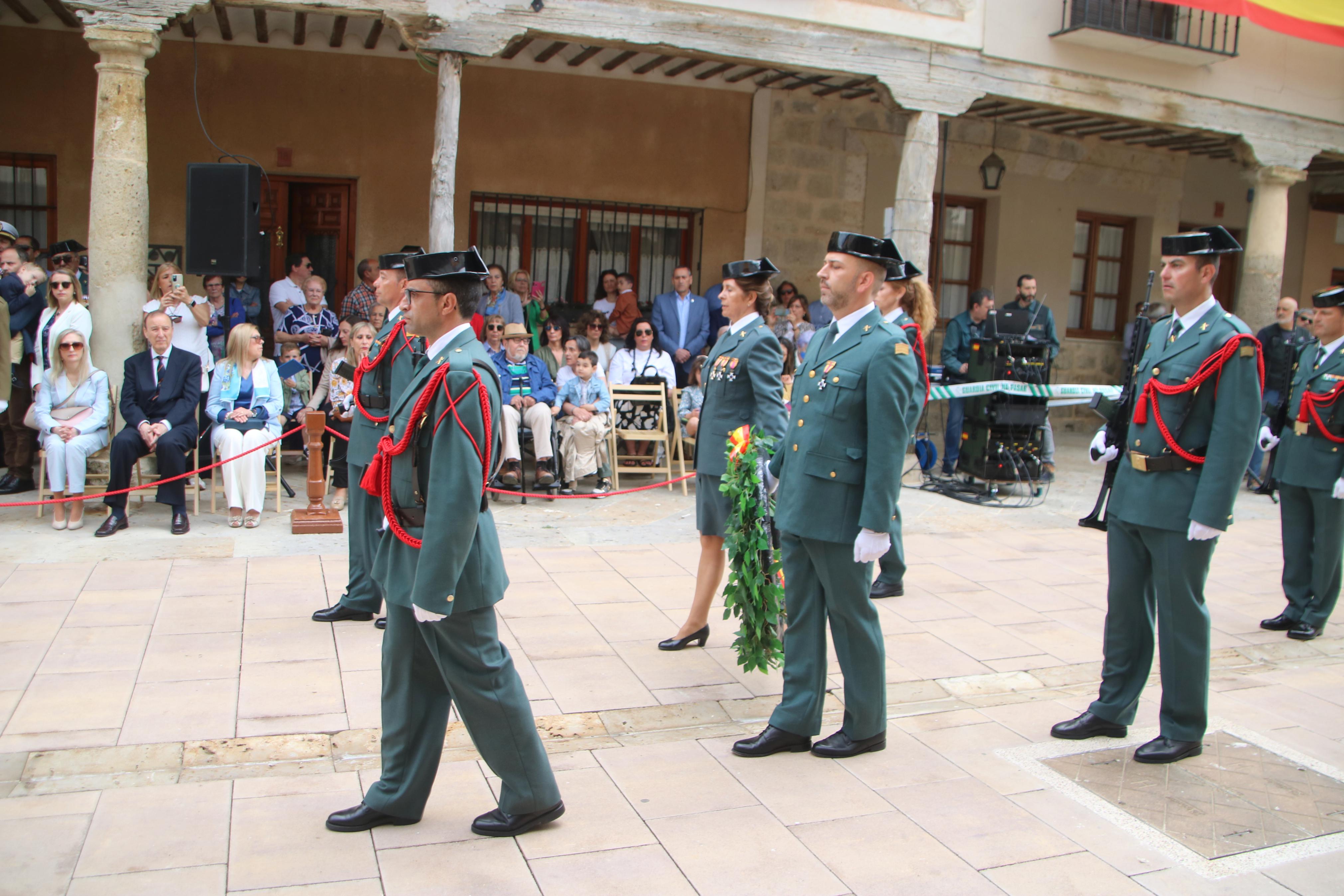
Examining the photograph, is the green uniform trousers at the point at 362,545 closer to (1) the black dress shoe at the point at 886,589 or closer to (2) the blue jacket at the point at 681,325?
(1) the black dress shoe at the point at 886,589

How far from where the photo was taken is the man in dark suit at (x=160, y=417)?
6914 mm

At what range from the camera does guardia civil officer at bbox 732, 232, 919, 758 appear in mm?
3674

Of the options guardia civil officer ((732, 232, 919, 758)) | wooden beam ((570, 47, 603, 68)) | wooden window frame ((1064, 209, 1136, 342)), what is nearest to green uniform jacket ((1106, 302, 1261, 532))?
guardia civil officer ((732, 232, 919, 758))

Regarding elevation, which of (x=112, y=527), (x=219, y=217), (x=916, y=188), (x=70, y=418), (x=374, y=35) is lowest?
(x=112, y=527)

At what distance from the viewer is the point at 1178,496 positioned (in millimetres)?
3902

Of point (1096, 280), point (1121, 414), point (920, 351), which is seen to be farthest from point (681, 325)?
point (1096, 280)

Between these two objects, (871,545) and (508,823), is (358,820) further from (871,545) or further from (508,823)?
(871,545)

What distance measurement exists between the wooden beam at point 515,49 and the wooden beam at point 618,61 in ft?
2.76

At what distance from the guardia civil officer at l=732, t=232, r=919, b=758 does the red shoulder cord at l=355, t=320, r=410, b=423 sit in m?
1.82

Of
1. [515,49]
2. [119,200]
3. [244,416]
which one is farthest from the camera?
[515,49]

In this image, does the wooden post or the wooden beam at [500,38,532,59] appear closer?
the wooden post

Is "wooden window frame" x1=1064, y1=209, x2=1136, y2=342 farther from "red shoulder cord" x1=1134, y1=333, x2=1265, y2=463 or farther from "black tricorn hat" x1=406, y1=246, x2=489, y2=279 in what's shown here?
"black tricorn hat" x1=406, y1=246, x2=489, y2=279

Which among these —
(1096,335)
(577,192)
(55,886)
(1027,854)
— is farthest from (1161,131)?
(55,886)

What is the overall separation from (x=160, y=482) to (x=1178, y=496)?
5572mm
